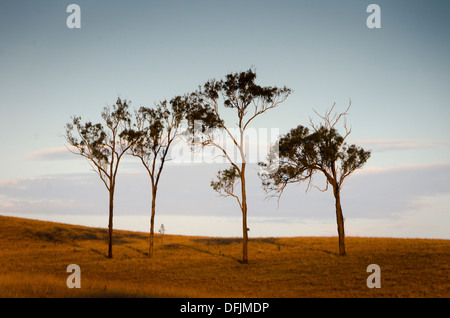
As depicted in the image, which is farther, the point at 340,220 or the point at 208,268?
the point at 340,220

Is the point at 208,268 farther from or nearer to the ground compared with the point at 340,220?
nearer to the ground

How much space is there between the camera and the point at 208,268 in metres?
31.9

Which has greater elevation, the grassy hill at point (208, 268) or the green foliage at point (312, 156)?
the green foliage at point (312, 156)

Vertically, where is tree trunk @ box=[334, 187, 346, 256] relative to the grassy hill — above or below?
above

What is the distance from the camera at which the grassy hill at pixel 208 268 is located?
19.5m

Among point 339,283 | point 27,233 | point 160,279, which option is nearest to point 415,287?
point 339,283

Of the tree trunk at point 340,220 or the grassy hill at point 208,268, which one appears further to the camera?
the tree trunk at point 340,220

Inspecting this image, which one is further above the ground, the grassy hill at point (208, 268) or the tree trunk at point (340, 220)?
the tree trunk at point (340, 220)

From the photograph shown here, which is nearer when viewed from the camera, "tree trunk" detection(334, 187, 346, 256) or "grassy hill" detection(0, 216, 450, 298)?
"grassy hill" detection(0, 216, 450, 298)

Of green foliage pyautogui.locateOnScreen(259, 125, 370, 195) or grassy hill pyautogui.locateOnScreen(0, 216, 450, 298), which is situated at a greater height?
green foliage pyautogui.locateOnScreen(259, 125, 370, 195)

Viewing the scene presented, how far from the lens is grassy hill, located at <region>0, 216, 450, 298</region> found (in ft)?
64.1
